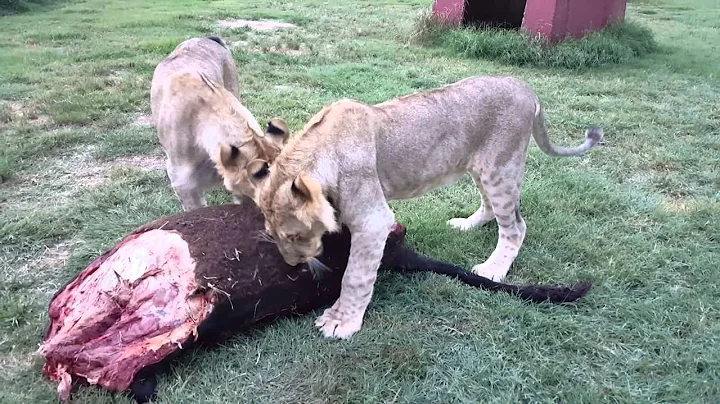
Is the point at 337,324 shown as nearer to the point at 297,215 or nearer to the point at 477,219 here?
the point at 297,215

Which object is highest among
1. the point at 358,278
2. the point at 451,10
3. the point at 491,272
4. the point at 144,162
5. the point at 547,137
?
the point at 451,10

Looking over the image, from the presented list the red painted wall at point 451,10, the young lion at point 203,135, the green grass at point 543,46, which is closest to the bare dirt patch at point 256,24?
the green grass at point 543,46

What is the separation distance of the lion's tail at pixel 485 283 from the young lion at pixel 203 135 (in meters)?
1.05

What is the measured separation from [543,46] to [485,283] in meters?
7.04

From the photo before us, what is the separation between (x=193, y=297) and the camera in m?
3.06

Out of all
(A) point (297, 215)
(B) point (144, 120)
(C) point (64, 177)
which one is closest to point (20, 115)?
(B) point (144, 120)

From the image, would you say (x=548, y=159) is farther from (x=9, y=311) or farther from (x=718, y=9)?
(x=718, y=9)

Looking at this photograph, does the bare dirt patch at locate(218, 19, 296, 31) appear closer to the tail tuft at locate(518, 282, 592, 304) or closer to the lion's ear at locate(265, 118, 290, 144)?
the lion's ear at locate(265, 118, 290, 144)

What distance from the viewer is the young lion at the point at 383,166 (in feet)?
10.7

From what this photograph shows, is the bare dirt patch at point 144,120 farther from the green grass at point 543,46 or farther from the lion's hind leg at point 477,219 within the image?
the green grass at point 543,46

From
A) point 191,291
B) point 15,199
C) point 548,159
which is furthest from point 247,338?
point 548,159

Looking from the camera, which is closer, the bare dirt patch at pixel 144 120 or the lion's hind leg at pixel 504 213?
the lion's hind leg at pixel 504 213

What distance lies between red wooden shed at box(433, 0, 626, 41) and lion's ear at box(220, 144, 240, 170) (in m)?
7.61

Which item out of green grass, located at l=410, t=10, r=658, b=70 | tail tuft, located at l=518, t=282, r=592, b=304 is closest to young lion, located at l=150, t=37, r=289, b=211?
tail tuft, located at l=518, t=282, r=592, b=304
